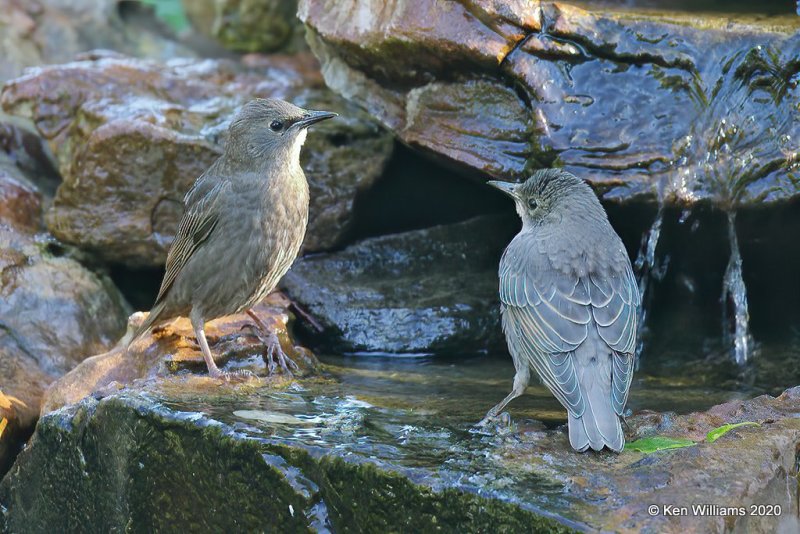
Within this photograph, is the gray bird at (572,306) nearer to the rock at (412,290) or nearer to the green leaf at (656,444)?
the green leaf at (656,444)

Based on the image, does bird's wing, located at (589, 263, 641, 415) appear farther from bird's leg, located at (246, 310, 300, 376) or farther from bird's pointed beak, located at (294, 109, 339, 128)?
bird's pointed beak, located at (294, 109, 339, 128)

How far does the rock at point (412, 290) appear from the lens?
265 inches

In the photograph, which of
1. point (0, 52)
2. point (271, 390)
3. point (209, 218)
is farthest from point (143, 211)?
point (0, 52)

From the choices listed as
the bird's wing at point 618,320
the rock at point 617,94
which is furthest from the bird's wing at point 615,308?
the rock at point 617,94

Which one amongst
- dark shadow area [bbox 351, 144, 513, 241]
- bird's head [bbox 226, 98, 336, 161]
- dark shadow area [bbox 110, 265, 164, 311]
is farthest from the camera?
dark shadow area [bbox 351, 144, 513, 241]


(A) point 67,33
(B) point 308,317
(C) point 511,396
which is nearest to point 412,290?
(B) point 308,317

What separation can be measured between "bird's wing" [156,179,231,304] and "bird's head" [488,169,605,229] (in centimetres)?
169

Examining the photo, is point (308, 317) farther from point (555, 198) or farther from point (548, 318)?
point (548, 318)

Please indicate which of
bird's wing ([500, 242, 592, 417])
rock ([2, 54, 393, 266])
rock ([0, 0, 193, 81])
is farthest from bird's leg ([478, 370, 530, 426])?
rock ([0, 0, 193, 81])

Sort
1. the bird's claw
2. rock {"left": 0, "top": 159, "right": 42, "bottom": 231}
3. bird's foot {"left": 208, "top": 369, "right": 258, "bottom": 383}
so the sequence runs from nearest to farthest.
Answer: bird's foot {"left": 208, "top": 369, "right": 258, "bottom": 383}
the bird's claw
rock {"left": 0, "top": 159, "right": 42, "bottom": 231}

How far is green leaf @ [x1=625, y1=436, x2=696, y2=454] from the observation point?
4164 mm

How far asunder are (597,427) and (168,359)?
2.46 meters

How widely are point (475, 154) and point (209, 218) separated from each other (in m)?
1.66

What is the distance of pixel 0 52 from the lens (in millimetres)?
9109
